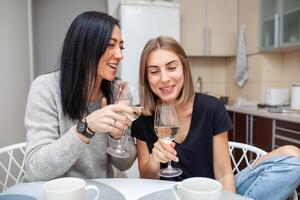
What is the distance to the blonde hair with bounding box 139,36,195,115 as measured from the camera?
117 centimetres

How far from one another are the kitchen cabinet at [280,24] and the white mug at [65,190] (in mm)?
2392

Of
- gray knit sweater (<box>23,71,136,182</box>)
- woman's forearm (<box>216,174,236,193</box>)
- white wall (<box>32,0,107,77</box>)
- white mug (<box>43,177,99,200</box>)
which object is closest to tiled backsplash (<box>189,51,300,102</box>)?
white wall (<box>32,0,107,77</box>)

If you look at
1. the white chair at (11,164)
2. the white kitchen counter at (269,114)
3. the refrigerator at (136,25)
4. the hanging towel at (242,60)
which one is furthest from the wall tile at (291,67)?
the white chair at (11,164)

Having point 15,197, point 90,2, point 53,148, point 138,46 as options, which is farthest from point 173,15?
point 15,197

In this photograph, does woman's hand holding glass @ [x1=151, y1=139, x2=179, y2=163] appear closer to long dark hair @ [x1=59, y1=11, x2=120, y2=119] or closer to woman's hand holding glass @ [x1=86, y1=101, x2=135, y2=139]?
woman's hand holding glass @ [x1=86, y1=101, x2=135, y2=139]

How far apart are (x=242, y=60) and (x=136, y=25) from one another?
1287 millimetres

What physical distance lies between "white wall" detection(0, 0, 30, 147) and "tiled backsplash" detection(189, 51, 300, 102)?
194cm

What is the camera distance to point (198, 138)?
1163 millimetres

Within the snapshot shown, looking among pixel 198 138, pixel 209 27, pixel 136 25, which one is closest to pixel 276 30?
pixel 209 27

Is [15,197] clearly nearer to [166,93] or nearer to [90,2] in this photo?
[166,93]

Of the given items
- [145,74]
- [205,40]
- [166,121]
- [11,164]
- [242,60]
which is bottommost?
[11,164]

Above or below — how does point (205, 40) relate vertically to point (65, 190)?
above

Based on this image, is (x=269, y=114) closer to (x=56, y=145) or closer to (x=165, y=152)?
(x=165, y=152)

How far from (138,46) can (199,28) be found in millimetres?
926
